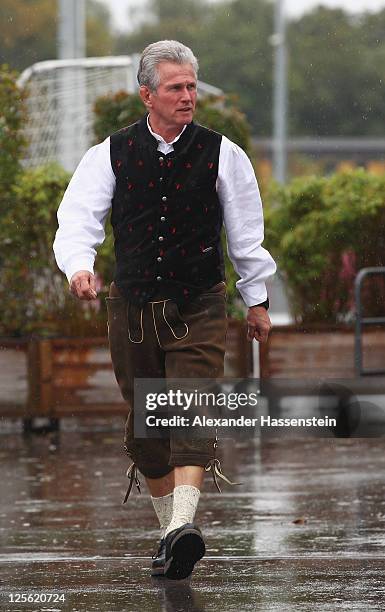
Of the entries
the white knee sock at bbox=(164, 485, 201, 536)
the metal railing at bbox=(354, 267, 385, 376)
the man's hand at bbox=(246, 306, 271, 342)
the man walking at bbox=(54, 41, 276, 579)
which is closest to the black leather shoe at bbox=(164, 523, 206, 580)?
the white knee sock at bbox=(164, 485, 201, 536)

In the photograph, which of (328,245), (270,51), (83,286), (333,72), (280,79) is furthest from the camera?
(270,51)

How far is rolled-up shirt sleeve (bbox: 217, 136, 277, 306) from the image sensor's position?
6.01m

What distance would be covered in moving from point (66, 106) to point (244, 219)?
9.92m

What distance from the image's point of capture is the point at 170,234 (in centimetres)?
597

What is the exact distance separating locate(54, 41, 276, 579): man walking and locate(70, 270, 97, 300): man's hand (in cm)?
9

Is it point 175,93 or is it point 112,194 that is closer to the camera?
point 175,93

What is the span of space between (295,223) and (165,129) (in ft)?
25.4

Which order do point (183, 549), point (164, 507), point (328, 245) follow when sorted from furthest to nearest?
point (328, 245), point (164, 507), point (183, 549)

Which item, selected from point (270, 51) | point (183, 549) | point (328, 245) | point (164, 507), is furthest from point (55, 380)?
point (270, 51)

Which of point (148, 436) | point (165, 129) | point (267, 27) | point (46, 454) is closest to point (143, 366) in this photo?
point (148, 436)

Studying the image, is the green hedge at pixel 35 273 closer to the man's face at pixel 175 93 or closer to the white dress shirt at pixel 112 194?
the white dress shirt at pixel 112 194

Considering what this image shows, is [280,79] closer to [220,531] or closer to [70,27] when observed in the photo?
[70,27]

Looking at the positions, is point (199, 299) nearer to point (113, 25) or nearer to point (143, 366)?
point (143, 366)

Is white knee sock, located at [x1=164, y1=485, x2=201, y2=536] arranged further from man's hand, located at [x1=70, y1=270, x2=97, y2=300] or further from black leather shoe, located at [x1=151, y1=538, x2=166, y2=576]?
man's hand, located at [x1=70, y1=270, x2=97, y2=300]
